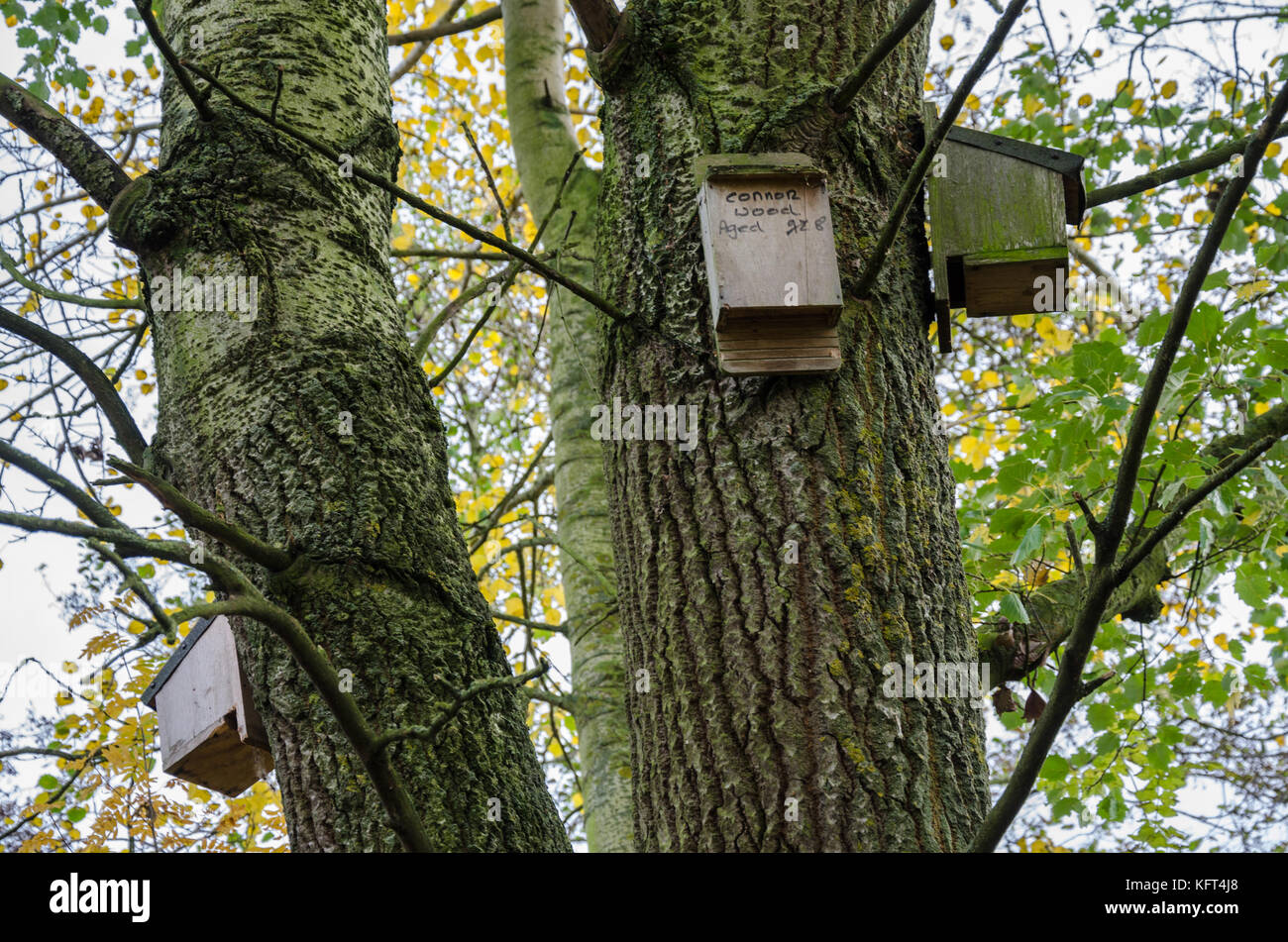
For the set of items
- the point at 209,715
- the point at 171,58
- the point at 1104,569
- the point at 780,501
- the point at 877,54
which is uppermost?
the point at 171,58

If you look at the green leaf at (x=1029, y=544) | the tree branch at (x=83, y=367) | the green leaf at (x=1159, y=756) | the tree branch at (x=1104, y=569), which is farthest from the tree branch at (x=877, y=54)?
the green leaf at (x=1159, y=756)

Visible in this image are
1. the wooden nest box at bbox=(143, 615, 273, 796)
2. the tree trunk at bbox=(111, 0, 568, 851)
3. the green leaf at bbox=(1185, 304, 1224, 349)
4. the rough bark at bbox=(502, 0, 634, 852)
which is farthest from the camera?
the rough bark at bbox=(502, 0, 634, 852)

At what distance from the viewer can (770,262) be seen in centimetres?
196

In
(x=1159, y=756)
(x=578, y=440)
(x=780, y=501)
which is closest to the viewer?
(x=780, y=501)

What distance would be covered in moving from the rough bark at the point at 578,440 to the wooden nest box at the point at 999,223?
1.72 metres

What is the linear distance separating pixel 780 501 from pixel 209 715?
56.7 inches

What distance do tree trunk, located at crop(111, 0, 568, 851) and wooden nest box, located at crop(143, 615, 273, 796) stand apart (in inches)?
7.7

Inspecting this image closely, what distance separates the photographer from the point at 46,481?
1407 millimetres

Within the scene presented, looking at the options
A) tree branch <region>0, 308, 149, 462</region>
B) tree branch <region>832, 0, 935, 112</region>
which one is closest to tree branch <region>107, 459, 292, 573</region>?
tree branch <region>0, 308, 149, 462</region>

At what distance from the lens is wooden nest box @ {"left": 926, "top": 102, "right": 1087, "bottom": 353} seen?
227cm

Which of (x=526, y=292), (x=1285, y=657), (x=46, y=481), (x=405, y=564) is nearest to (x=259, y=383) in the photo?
(x=405, y=564)

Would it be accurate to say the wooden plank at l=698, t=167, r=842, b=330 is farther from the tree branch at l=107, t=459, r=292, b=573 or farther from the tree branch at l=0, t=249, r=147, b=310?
the tree branch at l=0, t=249, r=147, b=310

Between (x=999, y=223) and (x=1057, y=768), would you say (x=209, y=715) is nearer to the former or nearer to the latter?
(x=999, y=223)

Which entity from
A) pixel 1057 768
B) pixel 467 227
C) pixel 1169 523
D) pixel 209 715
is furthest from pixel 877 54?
pixel 1057 768
